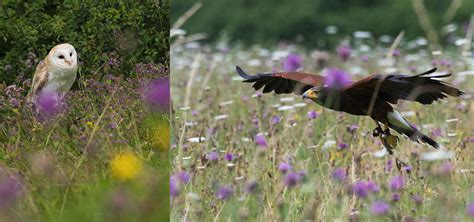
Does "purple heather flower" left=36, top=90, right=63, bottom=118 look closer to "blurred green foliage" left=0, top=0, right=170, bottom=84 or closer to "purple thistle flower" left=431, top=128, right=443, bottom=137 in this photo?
"blurred green foliage" left=0, top=0, right=170, bottom=84

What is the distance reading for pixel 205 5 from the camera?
1474 cm

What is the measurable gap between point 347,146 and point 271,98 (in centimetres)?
114

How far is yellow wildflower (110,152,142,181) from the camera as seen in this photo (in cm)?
225

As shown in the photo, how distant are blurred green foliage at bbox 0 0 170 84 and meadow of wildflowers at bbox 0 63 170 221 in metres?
0.04

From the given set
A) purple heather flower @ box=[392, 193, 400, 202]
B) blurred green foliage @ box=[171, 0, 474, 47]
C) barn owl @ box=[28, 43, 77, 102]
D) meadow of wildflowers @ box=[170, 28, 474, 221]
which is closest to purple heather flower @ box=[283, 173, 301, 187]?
meadow of wildflowers @ box=[170, 28, 474, 221]

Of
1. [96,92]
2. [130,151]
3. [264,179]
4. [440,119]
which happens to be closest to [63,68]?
[96,92]

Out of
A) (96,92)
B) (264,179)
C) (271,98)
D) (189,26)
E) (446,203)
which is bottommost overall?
(189,26)

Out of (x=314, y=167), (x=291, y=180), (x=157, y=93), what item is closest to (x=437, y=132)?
(x=314, y=167)

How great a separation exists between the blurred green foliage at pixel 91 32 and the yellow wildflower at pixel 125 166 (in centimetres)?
26

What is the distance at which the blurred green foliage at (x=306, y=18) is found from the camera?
13.8 meters

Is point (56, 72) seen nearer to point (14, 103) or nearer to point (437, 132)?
point (14, 103)

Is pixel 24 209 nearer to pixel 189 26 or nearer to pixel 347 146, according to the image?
pixel 347 146

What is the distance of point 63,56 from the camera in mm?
2482

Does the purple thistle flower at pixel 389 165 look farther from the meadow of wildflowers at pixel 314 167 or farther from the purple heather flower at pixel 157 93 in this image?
the purple heather flower at pixel 157 93
